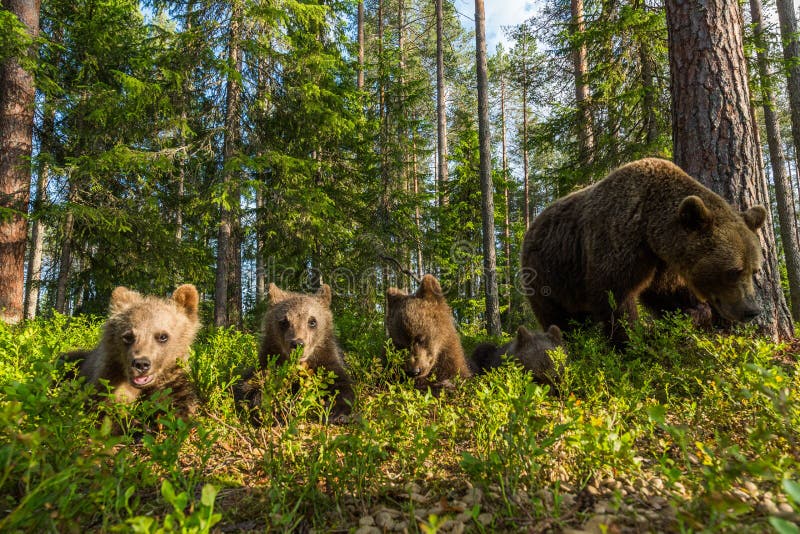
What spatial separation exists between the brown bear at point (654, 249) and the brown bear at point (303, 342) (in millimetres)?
2950

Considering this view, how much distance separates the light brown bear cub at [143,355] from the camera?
3.67 meters

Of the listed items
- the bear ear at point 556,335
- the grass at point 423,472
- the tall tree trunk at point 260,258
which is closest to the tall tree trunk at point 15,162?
the tall tree trunk at point 260,258

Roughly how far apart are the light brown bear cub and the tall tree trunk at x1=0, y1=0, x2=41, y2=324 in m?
8.62

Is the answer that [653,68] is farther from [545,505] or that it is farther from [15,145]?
[15,145]

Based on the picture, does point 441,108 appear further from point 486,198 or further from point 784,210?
point 784,210

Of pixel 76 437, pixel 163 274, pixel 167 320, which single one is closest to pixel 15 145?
pixel 163 274

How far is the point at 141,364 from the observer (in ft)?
11.7

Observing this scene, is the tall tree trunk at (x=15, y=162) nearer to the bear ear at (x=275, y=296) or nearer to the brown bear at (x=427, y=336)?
the bear ear at (x=275, y=296)

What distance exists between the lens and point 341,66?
14.6 meters

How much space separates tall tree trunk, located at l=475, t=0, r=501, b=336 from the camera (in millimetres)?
12109

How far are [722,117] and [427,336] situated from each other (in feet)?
14.4

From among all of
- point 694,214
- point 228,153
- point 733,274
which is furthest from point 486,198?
point 733,274

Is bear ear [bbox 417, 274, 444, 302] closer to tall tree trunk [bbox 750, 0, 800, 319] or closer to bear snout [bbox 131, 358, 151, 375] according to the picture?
bear snout [bbox 131, 358, 151, 375]

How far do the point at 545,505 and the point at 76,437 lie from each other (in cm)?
261
